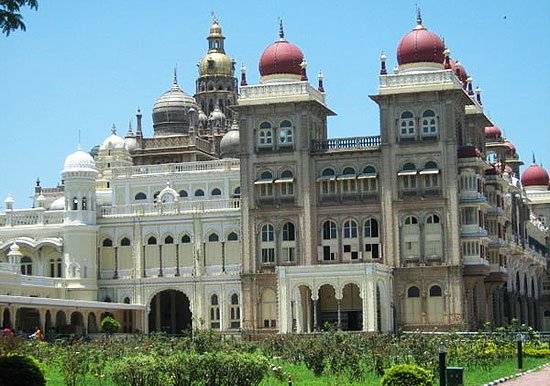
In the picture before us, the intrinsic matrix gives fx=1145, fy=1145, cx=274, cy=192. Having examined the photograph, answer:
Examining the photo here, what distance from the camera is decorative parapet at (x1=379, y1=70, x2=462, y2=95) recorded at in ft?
207

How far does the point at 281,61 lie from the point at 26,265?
20687 millimetres

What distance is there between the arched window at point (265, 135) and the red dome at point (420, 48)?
8.42 metres

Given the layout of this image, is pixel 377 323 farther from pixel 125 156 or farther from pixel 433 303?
pixel 125 156

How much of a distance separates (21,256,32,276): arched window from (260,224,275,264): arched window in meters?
15.7

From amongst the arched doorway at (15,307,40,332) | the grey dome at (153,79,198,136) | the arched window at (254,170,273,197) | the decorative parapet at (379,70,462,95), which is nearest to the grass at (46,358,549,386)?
the decorative parapet at (379,70,462,95)

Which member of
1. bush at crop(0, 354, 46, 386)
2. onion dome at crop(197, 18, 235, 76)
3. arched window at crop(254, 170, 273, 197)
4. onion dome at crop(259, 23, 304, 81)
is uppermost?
onion dome at crop(197, 18, 235, 76)

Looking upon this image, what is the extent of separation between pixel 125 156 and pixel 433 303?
27.7 m

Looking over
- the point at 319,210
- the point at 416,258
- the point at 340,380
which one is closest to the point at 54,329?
the point at 319,210

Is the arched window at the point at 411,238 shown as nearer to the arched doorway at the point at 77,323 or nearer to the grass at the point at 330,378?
the arched doorway at the point at 77,323

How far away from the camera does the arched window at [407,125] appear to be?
63.8 meters

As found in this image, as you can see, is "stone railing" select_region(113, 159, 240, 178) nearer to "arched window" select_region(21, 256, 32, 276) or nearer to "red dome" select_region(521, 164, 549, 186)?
"arched window" select_region(21, 256, 32, 276)

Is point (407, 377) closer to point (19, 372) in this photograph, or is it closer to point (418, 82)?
point (19, 372)

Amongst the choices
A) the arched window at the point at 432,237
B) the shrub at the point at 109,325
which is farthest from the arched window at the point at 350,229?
the shrub at the point at 109,325

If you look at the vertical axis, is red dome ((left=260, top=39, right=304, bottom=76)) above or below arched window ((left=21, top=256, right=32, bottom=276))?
above
